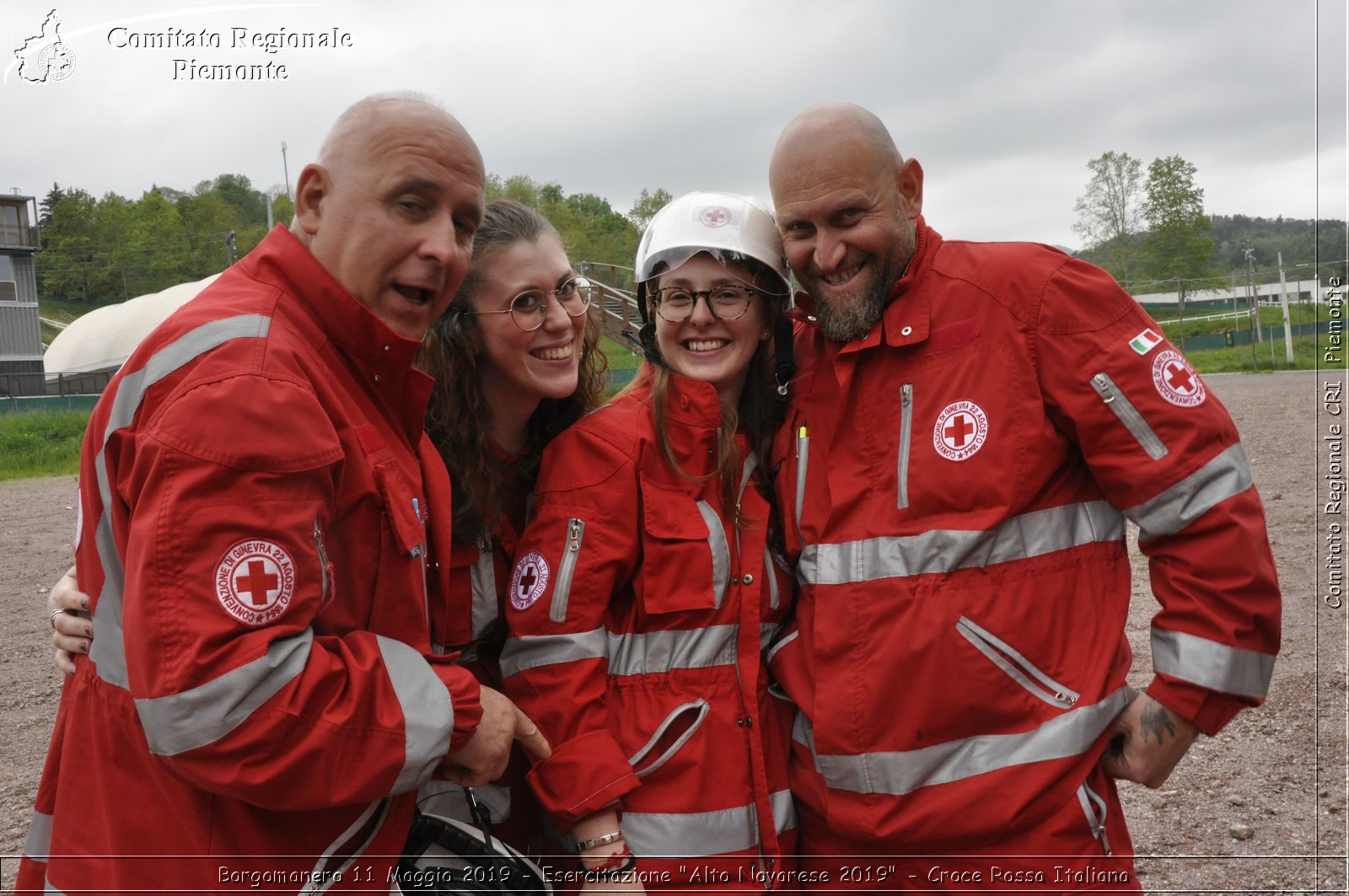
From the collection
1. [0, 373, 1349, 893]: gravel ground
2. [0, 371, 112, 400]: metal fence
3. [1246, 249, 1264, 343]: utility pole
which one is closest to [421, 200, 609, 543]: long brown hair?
[0, 373, 1349, 893]: gravel ground

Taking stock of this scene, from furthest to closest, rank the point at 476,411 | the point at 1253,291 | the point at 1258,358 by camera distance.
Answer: the point at 1253,291 < the point at 1258,358 < the point at 476,411

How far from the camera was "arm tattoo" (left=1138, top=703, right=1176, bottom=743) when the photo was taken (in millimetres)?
2668

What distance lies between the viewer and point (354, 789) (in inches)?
77.5

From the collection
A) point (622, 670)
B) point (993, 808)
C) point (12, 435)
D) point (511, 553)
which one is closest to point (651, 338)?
point (511, 553)

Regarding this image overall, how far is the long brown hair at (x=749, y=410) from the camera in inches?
118

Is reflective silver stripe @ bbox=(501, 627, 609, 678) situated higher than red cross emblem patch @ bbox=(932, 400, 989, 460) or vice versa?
red cross emblem patch @ bbox=(932, 400, 989, 460)

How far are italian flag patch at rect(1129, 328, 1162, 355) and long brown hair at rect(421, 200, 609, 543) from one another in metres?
1.72

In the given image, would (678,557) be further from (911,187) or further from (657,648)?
(911,187)

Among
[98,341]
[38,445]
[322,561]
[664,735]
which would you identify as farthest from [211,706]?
[98,341]

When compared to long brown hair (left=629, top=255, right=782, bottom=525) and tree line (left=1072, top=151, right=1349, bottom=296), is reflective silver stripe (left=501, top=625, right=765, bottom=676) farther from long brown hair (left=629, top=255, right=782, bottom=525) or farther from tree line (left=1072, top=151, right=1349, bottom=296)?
tree line (left=1072, top=151, right=1349, bottom=296)

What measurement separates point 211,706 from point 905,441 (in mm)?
Result: 1886

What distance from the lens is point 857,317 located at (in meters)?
2.96

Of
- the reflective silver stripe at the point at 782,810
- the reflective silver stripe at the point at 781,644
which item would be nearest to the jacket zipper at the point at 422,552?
the reflective silver stripe at the point at 781,644

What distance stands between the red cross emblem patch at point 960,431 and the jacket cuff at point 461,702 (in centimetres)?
142
